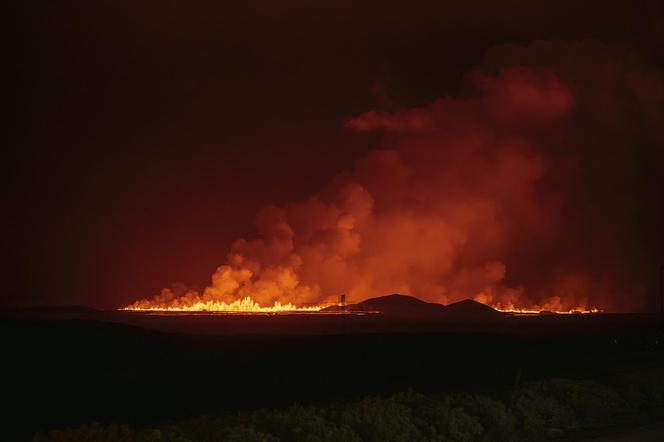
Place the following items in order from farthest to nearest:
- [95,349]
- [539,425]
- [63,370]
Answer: [95,349] → [63,370] → [539,425]

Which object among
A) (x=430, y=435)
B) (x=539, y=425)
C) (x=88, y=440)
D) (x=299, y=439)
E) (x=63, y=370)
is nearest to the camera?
(x=88, y=440)

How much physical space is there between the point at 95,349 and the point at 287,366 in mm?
33506

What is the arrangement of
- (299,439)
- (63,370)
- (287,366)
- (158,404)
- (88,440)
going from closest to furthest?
(88,440)
(299,439)
(158,404)
(287,366)
(63,370)

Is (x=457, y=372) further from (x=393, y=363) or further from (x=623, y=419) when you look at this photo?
(x=623, y=419)

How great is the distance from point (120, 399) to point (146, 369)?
20.4 metres

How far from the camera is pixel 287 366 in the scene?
50.8 meters

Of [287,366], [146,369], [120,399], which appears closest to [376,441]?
[120,399]

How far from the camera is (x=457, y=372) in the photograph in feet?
142

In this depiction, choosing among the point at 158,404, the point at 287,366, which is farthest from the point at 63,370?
the point at 158,404

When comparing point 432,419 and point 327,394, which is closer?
point 432,419

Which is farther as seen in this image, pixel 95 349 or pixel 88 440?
pixel 95 349

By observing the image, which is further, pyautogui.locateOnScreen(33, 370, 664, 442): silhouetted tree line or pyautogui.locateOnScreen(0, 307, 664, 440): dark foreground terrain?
pyautogui.locateOnScreen(0, 307, 664, 440): dark foreground terrain

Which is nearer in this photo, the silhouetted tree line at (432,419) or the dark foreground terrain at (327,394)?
the silhouetted tree line at (432,419)

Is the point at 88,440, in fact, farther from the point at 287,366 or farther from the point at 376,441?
the point at 287,366
